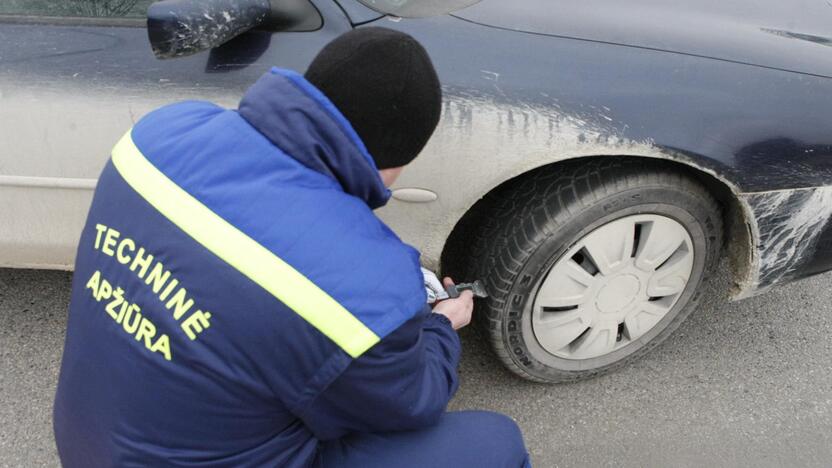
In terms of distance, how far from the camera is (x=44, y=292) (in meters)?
2.39

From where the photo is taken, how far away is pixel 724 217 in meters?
1.97

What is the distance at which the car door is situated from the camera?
1608 millimetres

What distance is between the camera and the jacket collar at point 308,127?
0.98 metres

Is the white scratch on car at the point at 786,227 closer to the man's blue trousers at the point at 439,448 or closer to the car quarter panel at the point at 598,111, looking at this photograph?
the car quarter panel at the point at 598,111

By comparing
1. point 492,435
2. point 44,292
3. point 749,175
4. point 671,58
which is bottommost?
point 44,292

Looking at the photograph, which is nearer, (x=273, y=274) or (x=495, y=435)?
(x=273, y=274)

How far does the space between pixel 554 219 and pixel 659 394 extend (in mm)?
828

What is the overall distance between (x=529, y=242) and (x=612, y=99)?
0.41m

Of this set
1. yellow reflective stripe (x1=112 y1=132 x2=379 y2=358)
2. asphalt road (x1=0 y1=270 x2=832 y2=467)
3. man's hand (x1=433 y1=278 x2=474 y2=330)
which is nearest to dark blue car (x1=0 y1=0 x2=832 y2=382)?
man's hand (x1=433 y1=278 x2=474 y2=330)

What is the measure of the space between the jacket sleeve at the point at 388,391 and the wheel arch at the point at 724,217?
66 centimetres

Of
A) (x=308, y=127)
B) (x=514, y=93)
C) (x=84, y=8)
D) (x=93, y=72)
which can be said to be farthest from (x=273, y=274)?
(x=84, y=8)

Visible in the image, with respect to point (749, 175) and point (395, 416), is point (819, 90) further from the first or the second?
point (395, 416)

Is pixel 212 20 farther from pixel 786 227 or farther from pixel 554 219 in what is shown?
pixel 786 227

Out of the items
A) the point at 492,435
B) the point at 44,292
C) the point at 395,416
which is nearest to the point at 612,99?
the point at 492,435
